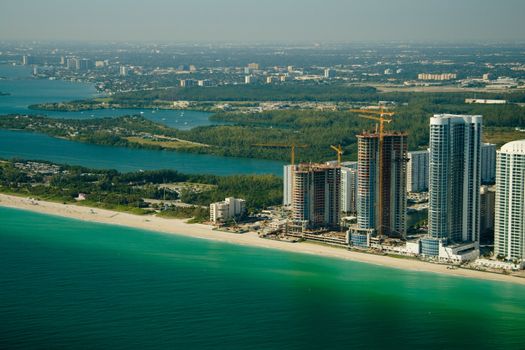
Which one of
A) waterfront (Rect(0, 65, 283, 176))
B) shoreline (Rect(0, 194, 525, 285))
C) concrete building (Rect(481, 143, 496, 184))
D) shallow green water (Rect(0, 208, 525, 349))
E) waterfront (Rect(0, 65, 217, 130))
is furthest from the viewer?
waterfront (Rect(0, 65, 217, 130))

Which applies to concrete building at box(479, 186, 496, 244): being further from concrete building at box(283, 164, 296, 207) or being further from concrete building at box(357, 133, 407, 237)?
concrete building at box(283, 164, 296, 207)

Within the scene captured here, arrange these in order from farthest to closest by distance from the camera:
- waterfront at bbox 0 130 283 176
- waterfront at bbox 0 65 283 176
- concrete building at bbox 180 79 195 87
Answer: concrete building at bbox 180 79 195 87
waterfront at bbox 0 65 283 176
waterfront at bbox 0 130 283 176

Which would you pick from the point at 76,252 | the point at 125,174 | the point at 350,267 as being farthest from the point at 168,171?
the point at 350,267

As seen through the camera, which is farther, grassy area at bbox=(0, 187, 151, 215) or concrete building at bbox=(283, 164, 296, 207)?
concrete building at bbox=(283, 164, 296, 207)

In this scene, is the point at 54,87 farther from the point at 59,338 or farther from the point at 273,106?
the point at 59,338

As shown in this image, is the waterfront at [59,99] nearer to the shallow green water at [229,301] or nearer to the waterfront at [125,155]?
the waterfront at [125,155]

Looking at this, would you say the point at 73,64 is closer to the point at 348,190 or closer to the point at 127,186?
the point at 127,186

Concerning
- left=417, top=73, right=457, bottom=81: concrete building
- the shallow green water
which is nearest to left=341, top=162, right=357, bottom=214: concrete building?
the shallow green water
